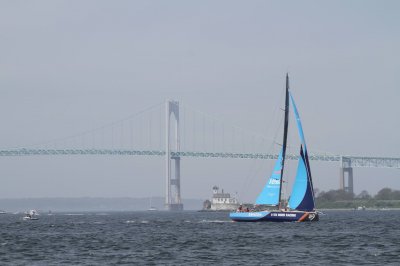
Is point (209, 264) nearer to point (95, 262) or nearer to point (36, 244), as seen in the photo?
point (95, 262)

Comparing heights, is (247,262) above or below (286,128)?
below

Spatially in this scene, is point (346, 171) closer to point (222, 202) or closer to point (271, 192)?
point (222, 202)

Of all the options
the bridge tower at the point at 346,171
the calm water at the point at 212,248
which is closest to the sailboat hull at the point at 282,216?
the calm water at the point at 212,248

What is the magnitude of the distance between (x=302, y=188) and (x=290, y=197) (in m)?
0.98

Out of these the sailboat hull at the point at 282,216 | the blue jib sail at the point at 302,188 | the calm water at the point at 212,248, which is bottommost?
the calm water at the point at 212,248

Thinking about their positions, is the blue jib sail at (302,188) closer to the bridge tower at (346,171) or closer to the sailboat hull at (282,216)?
the sailboat hull at (282,216)

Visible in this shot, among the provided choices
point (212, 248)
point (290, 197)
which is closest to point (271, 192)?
point (290, 197)

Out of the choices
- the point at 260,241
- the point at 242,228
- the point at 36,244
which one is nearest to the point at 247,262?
the point at 260,241

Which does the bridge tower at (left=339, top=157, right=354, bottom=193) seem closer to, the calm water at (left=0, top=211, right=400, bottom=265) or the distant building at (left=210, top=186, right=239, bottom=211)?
the distant building at (left=210, top=186, right=239, bottom=211)

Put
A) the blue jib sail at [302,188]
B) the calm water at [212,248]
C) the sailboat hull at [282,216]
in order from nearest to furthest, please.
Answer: the calm water at [212,248] < the sailboat hull at [282,216] < the blue jib sail at [302,188]

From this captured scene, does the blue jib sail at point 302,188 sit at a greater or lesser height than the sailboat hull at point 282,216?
greater

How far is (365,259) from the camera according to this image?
31500 millimetres

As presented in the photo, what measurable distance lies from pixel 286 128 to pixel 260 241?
1979 cm

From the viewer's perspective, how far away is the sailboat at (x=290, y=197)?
188 feet
